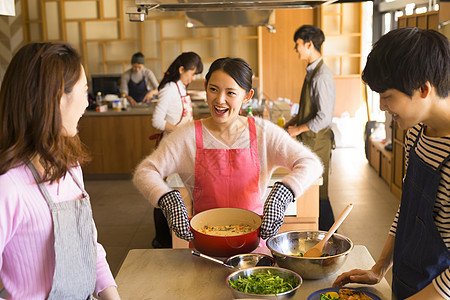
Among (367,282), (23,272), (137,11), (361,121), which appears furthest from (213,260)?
(361,121)

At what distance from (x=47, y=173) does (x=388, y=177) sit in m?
5.07

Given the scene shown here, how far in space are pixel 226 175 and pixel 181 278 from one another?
56cm

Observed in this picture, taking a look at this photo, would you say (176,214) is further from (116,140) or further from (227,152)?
(116,140)

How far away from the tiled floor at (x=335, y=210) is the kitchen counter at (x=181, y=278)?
6.02ft

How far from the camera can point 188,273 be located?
1.65 metres

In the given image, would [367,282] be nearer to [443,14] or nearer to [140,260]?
[140,260]

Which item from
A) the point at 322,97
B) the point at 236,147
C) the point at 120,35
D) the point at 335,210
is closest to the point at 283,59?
the point at 120,35

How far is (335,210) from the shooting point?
481 cm

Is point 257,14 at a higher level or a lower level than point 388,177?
higher

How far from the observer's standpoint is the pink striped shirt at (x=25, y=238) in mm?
1124

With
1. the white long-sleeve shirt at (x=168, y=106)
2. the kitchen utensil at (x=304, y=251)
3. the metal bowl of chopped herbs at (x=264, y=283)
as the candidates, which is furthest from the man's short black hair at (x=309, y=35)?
the metal bowl of chopped herbs at (x=264, y=283)

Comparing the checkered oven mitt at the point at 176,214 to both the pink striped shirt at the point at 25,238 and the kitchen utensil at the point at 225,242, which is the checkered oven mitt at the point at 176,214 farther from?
the pink striped shirt at the point at 25,238

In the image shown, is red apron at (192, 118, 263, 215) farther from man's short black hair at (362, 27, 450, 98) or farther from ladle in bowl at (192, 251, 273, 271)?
man's short black hair at (362, 27, 450, 98)

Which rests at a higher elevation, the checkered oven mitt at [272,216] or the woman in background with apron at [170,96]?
the woman in background with apron at [170,96]
